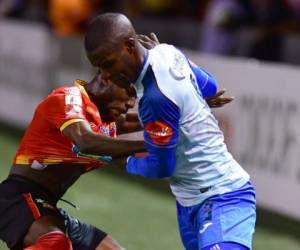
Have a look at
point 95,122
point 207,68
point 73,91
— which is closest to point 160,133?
point 95,122

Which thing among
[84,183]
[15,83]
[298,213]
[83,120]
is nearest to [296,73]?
[298,213]

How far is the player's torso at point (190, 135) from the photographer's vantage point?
15.7 ft

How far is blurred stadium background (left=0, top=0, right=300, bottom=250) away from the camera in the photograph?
9219 millimetres

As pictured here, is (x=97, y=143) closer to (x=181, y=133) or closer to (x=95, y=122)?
(x=95, y=122)

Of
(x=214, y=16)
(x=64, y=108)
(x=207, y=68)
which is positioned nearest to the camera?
Result: (x=64, y=108)

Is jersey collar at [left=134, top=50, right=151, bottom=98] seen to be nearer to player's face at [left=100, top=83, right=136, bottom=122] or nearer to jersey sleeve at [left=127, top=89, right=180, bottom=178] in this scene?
jersey sleeve at [left=127, top=89, right=180, bottom=178]

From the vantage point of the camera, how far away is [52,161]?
552cm

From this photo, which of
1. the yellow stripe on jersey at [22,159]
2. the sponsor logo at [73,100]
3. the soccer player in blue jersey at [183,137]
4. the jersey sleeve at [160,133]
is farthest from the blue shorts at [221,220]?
the yellow stripe on jersey at [22,159]

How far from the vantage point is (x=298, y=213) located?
917cm

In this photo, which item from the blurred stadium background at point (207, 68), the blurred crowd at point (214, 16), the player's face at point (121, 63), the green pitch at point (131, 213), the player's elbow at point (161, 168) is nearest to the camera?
the player's face at point (121, 63)

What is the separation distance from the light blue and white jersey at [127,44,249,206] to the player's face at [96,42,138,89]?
0.18 ft

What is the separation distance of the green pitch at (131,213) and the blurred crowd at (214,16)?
7.36 feet

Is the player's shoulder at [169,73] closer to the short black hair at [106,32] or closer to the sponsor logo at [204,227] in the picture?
the short black hair at [106,32]

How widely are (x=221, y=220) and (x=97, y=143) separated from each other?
76cm
